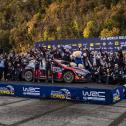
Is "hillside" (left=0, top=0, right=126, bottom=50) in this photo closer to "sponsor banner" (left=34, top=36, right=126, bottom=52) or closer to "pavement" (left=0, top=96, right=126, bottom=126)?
"sponsor banner" (left=34, top=36, right=126, bottom=52)

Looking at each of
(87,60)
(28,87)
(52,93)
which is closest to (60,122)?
(52,93)

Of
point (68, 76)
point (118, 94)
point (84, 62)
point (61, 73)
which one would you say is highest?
point (84, 62)

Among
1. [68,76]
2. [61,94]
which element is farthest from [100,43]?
[61,94]

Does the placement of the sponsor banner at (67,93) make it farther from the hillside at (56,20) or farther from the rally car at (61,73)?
the hillside at (56,20)

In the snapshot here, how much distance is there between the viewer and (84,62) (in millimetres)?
21312

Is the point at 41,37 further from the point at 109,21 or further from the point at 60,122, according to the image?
the point at 60,122

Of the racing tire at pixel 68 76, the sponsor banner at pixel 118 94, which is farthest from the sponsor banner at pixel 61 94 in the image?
the racing tire at pixel 68 76

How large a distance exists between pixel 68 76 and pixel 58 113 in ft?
30.6

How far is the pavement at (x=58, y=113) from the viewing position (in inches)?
391

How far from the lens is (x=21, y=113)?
37.4ft

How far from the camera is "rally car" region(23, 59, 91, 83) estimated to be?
66.7ft

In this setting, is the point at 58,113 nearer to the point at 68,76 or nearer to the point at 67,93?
the point at 67,93

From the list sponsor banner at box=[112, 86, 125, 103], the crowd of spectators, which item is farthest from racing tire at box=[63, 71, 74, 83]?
sponsor banner at box=[112, 86, 125, 103]

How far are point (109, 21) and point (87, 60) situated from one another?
1940 centimetres
